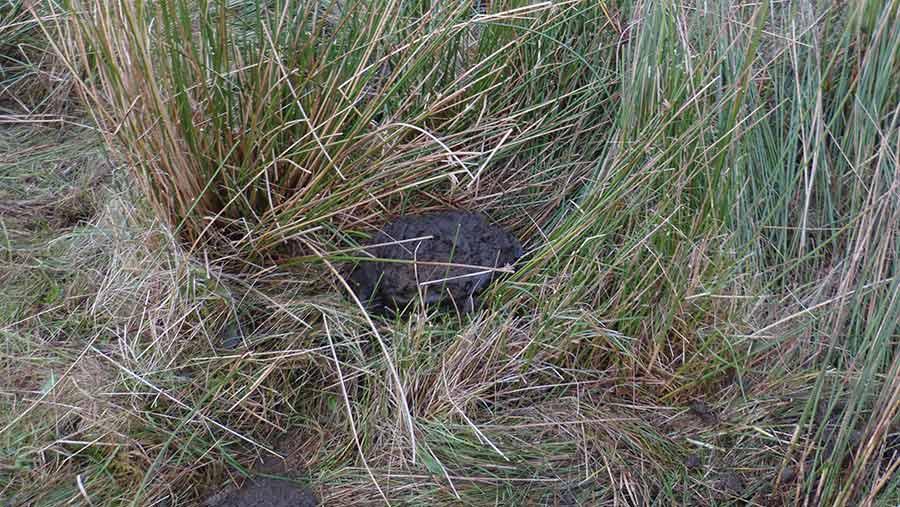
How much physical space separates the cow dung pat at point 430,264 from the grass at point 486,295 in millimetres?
47

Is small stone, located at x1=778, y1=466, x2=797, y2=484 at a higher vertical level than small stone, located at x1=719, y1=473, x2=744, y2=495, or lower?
higher

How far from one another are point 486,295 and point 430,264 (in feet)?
0.49

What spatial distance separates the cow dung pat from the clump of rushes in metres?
0.08

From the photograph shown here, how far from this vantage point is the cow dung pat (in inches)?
80.7

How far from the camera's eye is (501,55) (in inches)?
87.9

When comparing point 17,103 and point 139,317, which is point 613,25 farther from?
point 17,103

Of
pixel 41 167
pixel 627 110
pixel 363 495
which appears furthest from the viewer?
pixel 41 167

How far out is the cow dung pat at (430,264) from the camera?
2.05 m

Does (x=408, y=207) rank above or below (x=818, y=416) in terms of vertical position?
above

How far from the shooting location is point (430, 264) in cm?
204

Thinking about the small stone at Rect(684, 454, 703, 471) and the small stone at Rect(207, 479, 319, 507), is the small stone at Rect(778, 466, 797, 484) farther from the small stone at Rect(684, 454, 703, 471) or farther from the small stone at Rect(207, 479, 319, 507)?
the small stone at Rect(207, 479, 319, 507)

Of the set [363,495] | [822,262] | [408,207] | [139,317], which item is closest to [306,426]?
[363,495]

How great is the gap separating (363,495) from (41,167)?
4.50 ft

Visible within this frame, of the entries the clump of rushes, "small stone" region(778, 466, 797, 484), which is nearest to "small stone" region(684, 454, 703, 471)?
"small stone" region(778, 466, 797, 484)
